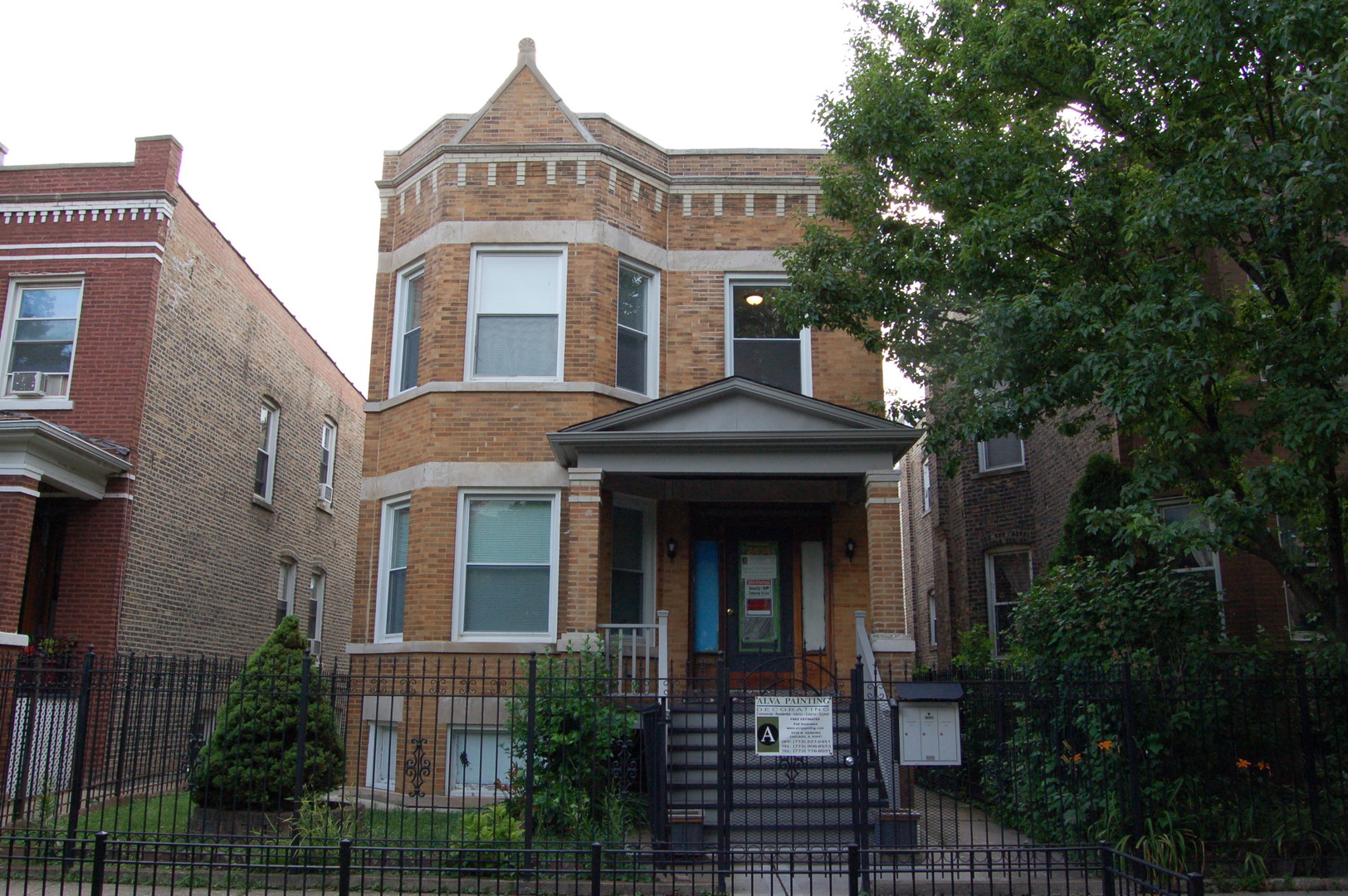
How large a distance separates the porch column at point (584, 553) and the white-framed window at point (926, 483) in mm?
10771

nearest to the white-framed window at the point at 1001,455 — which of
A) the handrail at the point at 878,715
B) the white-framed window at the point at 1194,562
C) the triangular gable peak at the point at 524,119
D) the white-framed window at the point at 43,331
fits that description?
the white-framed window at the point at 1194,562

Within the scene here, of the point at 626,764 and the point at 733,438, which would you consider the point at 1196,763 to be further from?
the point at 733,438

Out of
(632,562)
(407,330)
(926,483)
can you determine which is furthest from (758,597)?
(926,483)

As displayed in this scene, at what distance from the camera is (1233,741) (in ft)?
30.4

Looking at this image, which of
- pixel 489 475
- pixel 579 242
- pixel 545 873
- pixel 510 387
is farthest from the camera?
pixel 579 242

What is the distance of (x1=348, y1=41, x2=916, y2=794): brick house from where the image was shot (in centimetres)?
1242

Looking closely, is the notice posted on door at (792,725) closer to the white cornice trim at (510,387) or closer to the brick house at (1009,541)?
the brick house at (1009,541)

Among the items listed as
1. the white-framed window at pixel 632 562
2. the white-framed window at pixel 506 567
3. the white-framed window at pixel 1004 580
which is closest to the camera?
the white-framed window at pixel 506 567

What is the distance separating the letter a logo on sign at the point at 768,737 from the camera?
891cm

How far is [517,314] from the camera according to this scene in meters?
14.3

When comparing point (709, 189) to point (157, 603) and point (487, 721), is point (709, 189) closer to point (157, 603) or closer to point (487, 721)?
point (487, 721)

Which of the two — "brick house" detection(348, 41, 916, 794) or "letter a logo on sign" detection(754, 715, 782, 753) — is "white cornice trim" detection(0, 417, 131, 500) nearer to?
"brick house" detection(348, 41, 916, 794)

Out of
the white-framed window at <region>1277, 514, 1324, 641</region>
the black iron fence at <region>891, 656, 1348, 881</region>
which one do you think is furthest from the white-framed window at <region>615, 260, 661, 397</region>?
the white-framed window at <region>1277, 514, 1324, 641</region>

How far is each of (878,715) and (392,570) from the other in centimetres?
714
